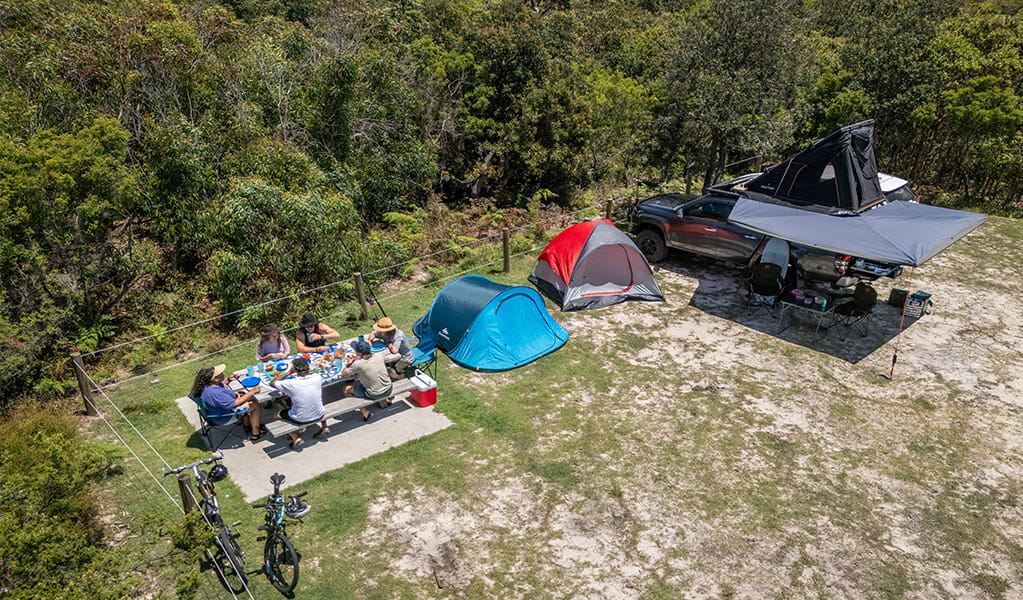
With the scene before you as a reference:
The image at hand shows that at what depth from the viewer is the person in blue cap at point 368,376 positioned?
28.4 feet

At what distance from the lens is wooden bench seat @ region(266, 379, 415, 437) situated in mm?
8258

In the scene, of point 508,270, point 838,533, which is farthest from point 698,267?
point 838,533

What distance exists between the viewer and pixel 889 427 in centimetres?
918

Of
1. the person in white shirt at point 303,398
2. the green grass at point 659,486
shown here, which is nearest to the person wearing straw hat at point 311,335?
the person in white shirt at point 303,398

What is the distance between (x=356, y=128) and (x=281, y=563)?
12957 millimetres

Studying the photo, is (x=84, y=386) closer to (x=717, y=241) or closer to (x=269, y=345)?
(x=269, y=345)

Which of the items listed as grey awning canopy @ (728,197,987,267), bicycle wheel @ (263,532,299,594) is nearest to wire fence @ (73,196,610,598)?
bicycle wheel @ (263,532,299,594)

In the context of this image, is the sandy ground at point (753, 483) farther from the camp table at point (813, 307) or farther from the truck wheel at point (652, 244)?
the truck wheel at point (652, 244)

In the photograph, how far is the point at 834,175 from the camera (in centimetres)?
1375

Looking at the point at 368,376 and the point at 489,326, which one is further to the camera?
the point at 489,326

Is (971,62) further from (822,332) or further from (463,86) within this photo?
(463,86)

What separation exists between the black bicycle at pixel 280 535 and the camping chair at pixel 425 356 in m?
3.56

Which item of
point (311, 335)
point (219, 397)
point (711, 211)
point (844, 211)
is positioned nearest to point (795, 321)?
point (844, 211)

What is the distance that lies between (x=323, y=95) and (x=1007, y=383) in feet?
50.9
